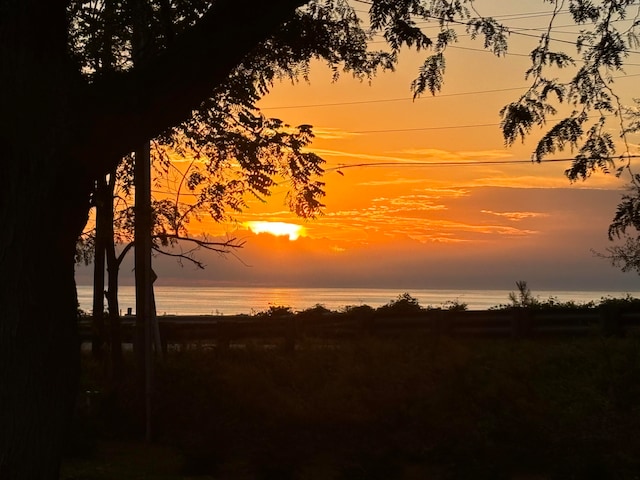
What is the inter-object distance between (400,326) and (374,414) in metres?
10.3

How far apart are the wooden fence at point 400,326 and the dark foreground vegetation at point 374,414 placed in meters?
2.91

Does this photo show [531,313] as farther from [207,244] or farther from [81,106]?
[81,106]

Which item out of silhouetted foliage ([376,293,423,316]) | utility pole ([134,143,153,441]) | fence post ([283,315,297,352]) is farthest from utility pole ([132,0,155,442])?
silhouetted foliage ([376,293,423,316])

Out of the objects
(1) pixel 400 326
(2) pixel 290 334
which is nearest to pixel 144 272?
(2) pixel 290 334

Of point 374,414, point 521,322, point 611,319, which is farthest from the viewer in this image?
point 521,322

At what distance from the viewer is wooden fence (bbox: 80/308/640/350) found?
981 inches

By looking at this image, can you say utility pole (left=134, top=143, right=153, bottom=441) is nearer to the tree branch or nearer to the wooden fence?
the wooden fence

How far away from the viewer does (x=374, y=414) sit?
55.7 ft

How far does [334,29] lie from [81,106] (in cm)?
474

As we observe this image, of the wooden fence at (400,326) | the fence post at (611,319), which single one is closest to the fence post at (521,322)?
the wooden fence at (400,326)

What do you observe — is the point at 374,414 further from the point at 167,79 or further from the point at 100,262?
the point at 167,79

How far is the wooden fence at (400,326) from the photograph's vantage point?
2492cm

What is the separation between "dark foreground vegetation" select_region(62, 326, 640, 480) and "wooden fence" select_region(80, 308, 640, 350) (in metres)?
2.91

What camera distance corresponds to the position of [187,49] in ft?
23.9
